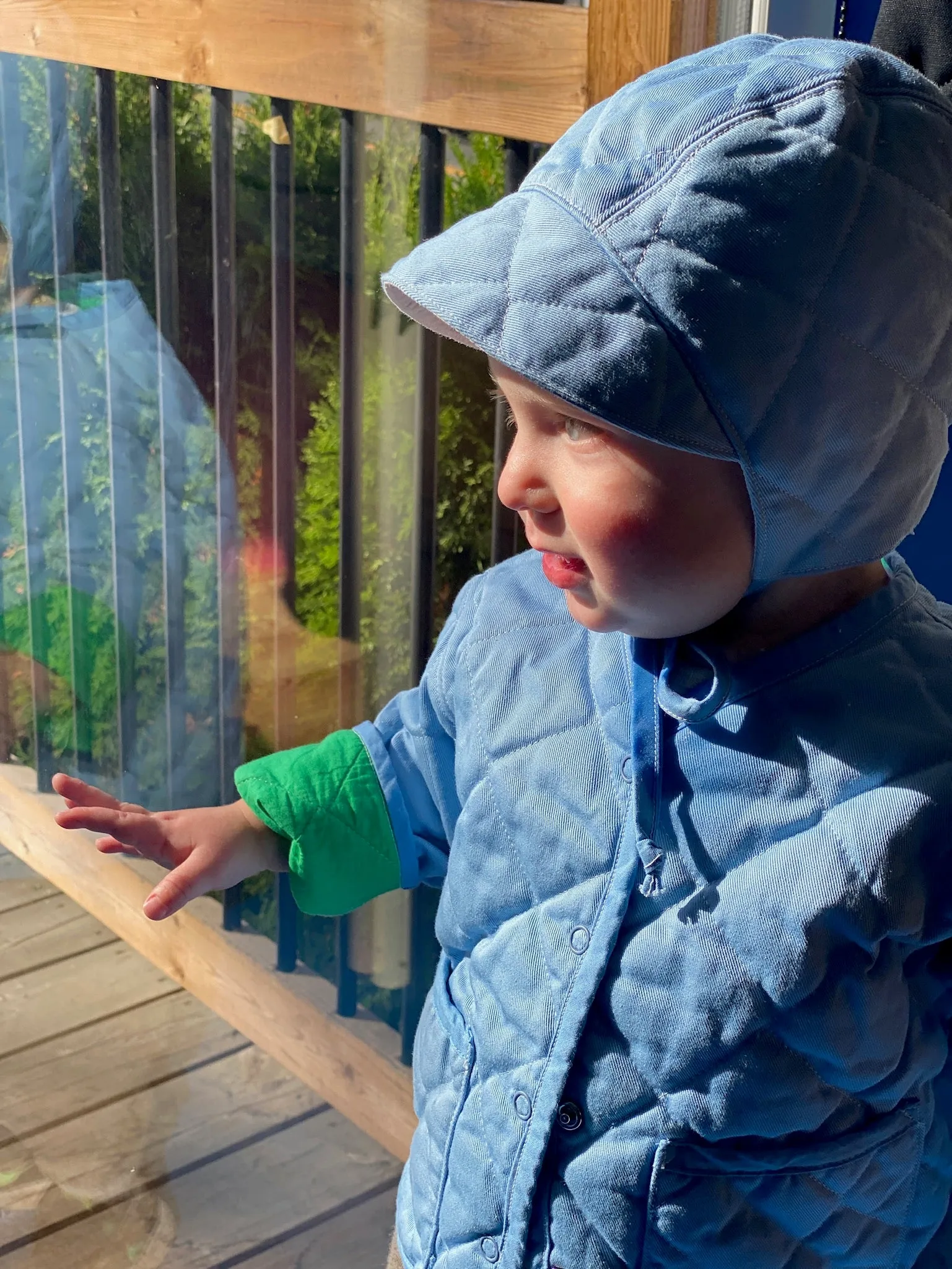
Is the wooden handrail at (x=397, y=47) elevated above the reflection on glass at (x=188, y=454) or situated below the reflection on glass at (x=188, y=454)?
above

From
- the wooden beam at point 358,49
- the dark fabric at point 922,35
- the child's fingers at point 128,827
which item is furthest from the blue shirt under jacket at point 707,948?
the wooden beam at point 358,49

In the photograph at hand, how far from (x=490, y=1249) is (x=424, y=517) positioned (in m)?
0.96

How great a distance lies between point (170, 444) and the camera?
1848 millimetres

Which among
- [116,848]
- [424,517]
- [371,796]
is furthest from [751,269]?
[424,517]

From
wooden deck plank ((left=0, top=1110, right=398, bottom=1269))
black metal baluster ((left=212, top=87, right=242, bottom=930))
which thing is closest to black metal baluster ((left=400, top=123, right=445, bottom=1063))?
wooden deck plank ((left=0, top=1110, right=398, bottom=1269))

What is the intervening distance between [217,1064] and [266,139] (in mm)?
1206

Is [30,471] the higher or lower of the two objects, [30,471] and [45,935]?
the higher

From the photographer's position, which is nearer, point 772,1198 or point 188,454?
point 772,1198

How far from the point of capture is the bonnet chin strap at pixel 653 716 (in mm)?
876

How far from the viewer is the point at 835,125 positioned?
0.75 meters

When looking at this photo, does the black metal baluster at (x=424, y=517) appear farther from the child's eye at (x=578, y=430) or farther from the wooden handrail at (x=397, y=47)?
the child's eye at (x=578, y=430)

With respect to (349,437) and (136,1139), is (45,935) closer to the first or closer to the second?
(136,1139)

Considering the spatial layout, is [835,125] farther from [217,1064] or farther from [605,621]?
[217,1064]

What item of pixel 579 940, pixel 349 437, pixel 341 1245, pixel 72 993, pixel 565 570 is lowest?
pixel 341 1245
